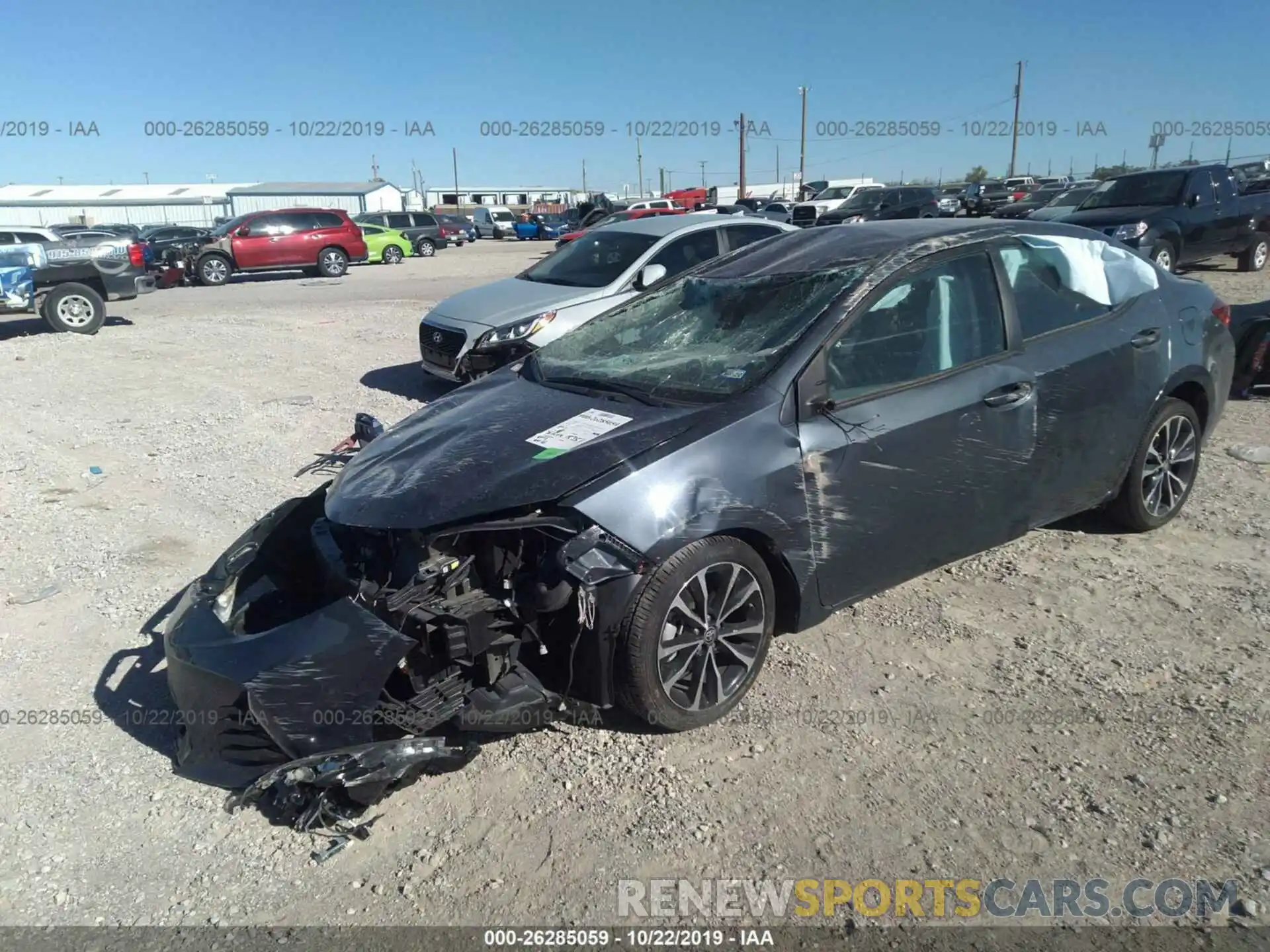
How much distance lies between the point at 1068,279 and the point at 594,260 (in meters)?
5.42

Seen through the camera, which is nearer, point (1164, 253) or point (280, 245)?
point (1164, 253)

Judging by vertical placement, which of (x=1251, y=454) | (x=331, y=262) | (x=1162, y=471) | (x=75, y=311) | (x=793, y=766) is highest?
(x=331, y=262)

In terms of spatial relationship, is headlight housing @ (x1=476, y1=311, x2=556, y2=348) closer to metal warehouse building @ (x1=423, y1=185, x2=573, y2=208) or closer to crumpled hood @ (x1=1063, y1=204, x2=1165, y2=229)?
crumpled hood @ (x1=1063, y1=204, x2=1165, y2=229)

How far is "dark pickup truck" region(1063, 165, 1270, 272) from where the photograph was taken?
1348 centimetres

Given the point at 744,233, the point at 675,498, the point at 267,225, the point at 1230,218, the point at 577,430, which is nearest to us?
the point at 675,498

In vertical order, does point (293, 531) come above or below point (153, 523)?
above

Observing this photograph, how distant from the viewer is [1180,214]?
45.0ft

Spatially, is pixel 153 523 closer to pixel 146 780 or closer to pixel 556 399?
pixel 146 780

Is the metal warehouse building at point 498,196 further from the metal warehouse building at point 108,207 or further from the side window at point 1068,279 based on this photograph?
the side window at point 1068,279

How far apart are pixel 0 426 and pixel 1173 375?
29.3ft

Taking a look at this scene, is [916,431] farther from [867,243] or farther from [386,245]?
[386,245]

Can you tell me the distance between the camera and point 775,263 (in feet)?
13.7

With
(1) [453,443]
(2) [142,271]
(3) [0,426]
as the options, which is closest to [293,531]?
(1) [453,443]

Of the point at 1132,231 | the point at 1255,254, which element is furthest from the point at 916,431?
the point at 1255,254
